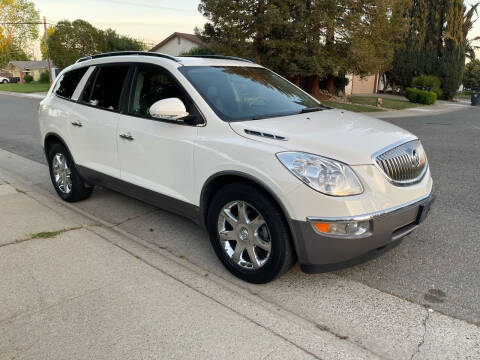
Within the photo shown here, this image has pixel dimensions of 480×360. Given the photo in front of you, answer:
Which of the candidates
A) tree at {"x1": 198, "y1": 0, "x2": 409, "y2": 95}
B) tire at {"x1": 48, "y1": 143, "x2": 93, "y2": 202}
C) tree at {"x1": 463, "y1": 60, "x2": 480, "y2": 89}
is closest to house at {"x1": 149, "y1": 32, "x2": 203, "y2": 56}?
tree at {"x1": 198, "y1": 0, "x2": 409, "y2": 95}

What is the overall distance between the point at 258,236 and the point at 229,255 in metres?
0.38

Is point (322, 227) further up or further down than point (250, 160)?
further down

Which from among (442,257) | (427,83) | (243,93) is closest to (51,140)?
(243,93)

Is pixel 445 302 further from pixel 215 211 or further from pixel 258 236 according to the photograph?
pixel 215 211

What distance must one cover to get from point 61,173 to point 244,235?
3.15 m

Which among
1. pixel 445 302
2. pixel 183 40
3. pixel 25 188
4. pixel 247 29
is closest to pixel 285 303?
pixel 445 302

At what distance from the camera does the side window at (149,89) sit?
385 centimetres

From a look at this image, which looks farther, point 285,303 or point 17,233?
point 17,233

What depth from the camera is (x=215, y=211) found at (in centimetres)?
A: 339

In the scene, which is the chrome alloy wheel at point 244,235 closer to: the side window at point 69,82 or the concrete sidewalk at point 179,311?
the concrete sidewalk at point 179,311

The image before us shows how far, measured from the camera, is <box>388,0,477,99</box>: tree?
3083 centimetres

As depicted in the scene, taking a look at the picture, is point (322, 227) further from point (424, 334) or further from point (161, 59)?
point (161, 59)

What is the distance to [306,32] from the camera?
19.2 metres

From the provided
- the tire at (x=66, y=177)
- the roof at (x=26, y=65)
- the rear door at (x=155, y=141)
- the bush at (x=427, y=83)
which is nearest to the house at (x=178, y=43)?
the bush at (x=427, y=83)
